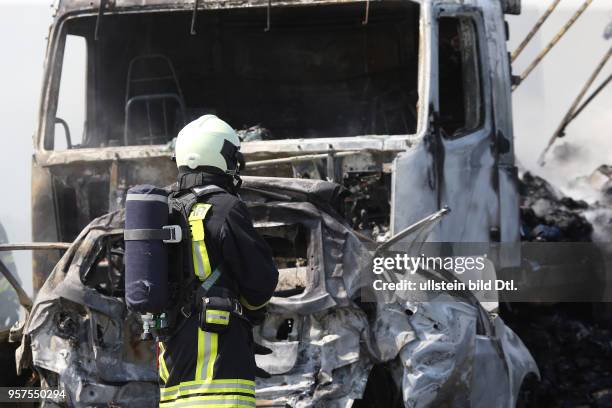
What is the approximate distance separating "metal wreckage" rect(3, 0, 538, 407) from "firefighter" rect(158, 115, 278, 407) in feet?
1.78

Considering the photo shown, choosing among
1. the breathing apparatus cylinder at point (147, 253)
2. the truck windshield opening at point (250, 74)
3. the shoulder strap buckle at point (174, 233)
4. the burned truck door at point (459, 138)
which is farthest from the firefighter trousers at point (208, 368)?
the truck windshield opening at point (250, 74)

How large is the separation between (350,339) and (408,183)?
136cm

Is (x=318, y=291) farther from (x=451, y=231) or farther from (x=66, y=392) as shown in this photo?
(x=451, y=231)

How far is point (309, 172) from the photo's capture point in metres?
5.34

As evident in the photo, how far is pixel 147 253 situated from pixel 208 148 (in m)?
0.44

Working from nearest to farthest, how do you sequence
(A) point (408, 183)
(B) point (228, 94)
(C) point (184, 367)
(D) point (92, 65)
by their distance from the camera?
(C) point (184, 367) < (A) point (408, 183) < (D) point (92, 65) < (B) point (228, 94)

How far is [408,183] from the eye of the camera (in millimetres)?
5215

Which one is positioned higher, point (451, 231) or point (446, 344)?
point (451, 231)

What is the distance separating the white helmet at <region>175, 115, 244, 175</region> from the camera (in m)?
3.62

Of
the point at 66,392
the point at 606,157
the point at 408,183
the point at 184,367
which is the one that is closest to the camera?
the point at 184,367

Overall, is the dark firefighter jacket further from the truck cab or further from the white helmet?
the truck cab

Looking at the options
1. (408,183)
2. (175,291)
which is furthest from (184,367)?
(408,183)
